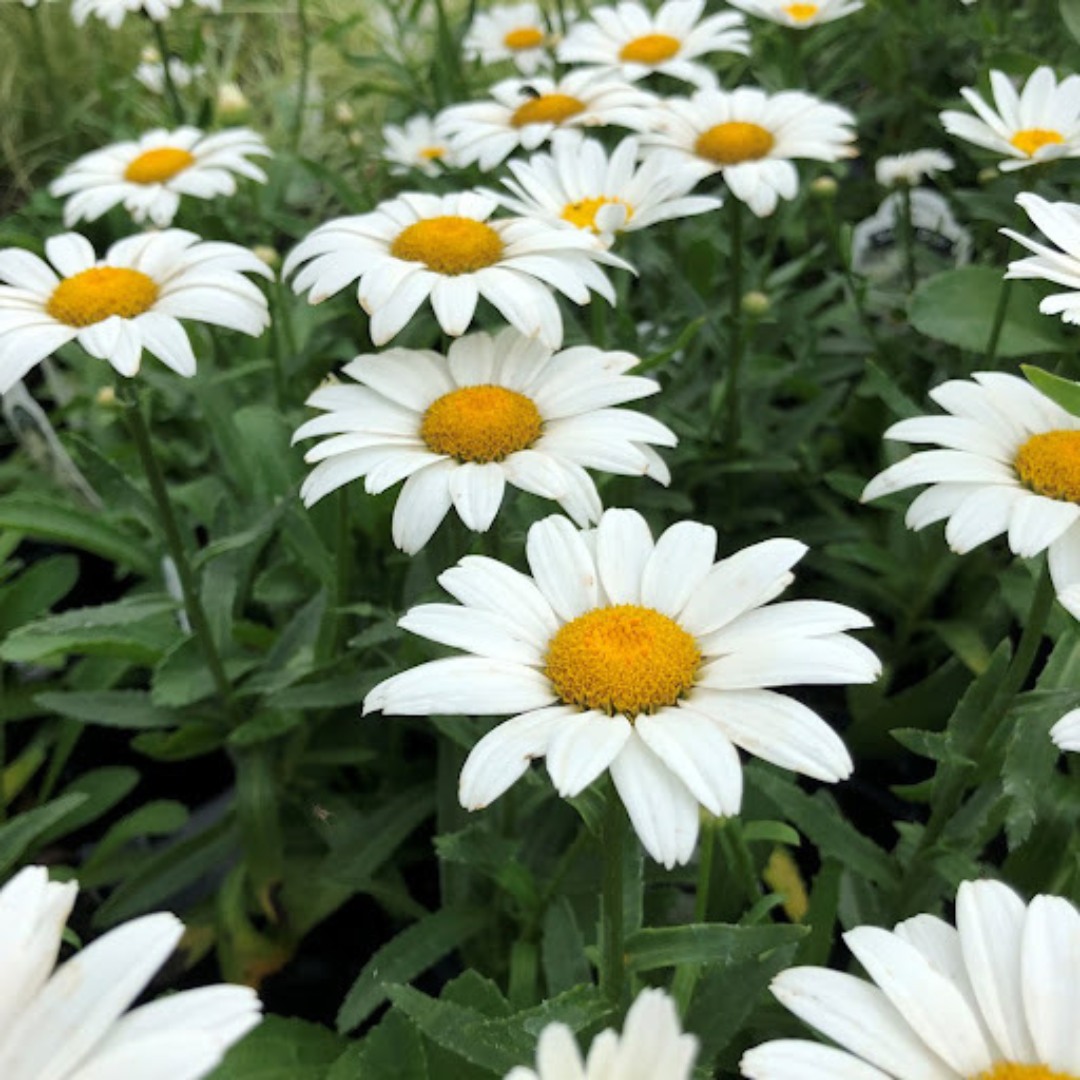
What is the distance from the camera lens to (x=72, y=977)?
0.54 m

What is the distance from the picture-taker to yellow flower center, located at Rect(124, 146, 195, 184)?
4.89 feet

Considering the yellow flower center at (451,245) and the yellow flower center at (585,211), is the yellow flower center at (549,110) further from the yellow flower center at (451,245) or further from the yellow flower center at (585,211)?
the yellow flower center at (451,245)

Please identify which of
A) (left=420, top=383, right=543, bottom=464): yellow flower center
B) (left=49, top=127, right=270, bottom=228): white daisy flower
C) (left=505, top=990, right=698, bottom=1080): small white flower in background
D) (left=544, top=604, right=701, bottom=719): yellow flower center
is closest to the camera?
(left=505, top=990, right=698, bottom=1080): small white flower in background

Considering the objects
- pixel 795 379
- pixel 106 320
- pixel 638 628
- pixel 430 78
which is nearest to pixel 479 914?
pixel 638 628

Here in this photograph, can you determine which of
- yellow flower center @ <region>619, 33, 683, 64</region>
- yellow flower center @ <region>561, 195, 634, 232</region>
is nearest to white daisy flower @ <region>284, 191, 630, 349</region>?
yellow flower center @ <region>561, 195, 634, 232</region>

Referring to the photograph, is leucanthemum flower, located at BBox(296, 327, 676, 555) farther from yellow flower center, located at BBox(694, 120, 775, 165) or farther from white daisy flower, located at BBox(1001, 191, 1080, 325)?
yellow flower center, located at BBox(694, 120, 775, 165)

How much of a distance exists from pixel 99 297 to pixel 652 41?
3.06 feet

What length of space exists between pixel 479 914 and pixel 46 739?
2.10 feet

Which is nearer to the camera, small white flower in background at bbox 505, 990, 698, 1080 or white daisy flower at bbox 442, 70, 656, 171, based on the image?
small white flower in background at bbox 505, 990, 698, 1080

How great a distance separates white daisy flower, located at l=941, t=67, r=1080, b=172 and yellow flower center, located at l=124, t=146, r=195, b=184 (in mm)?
908

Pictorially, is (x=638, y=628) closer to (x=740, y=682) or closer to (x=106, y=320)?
(x=740, y=682)

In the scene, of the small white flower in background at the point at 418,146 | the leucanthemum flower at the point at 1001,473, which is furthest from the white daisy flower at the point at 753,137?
the small white flower in background at the point at 418,146

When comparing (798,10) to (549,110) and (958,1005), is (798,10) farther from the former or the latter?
(958,1005)

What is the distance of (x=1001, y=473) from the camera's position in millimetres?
870
